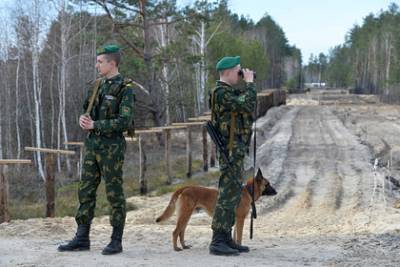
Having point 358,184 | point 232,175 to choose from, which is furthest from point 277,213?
point 232,175

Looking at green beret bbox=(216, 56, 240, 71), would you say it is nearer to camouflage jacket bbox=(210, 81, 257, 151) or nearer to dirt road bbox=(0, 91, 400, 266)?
camouflage jacket bbox=(210, 81, 257, 151)

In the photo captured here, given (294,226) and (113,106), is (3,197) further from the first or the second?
(294,226)

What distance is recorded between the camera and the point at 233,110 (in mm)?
6062

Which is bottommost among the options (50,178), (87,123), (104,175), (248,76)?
(50,178)

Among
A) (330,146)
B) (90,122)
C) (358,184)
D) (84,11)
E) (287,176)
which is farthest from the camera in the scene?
(84,11)

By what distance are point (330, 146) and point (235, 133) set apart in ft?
59.2

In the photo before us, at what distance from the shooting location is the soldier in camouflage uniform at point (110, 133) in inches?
238

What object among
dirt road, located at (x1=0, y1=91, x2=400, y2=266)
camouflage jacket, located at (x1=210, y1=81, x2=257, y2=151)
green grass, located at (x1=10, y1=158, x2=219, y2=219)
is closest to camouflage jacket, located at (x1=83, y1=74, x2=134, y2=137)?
camouflage jacket, located at (x1=210, y1=81, x2=257, y2=151)

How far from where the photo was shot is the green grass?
12820mm

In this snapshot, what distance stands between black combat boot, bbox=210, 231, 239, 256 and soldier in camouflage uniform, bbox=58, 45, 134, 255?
0.91 meters

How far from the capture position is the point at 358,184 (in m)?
14.8

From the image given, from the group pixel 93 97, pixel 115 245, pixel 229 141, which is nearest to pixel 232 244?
pixel 229 141

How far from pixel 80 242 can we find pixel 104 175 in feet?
2.43

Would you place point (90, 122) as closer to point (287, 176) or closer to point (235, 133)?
point (235, 133)
